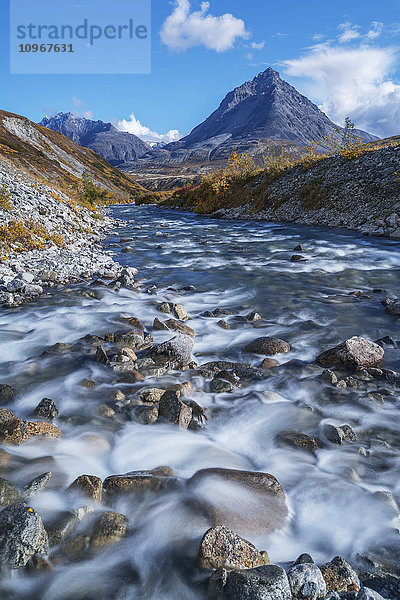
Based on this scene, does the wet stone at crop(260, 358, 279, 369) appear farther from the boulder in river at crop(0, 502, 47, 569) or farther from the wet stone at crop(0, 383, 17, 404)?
the boulder in river at crop(0, 502, 47, 569)

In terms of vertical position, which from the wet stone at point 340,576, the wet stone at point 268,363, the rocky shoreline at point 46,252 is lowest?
the wet stone at point 340,576

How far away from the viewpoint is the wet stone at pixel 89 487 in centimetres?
299

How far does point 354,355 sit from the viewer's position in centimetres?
535

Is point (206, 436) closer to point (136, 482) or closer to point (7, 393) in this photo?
point (136, 482)

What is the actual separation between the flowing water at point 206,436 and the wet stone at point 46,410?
0.42 ft

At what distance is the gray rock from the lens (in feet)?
6.82

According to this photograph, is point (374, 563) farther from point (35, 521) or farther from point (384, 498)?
point (35, 521)

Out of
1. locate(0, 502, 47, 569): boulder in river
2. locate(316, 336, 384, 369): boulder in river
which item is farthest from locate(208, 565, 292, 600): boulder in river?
locate(316, 336, 384, 369): boulder in river

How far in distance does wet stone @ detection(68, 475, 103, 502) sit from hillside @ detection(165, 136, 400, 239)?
720 inches

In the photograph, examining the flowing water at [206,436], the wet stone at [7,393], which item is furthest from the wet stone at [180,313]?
the wet stone at [7,393]

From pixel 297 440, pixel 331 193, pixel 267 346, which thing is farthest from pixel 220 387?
pixel 331 193

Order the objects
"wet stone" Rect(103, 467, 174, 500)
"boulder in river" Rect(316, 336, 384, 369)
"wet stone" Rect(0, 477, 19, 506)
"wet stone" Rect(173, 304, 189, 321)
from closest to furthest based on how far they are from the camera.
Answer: "wet stone" Rect(0, 477, 19, 506) → "wet stone" Rect(103, 467, 174, 500) → "boulder in river" Rect(316, 336, 384, 369) → "wet stone" Rect(173, 304, 189, 321)

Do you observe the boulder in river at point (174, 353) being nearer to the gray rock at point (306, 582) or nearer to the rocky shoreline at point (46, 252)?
the gray rock at point (306, 582)

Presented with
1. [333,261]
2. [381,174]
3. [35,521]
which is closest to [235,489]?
[35,521]
